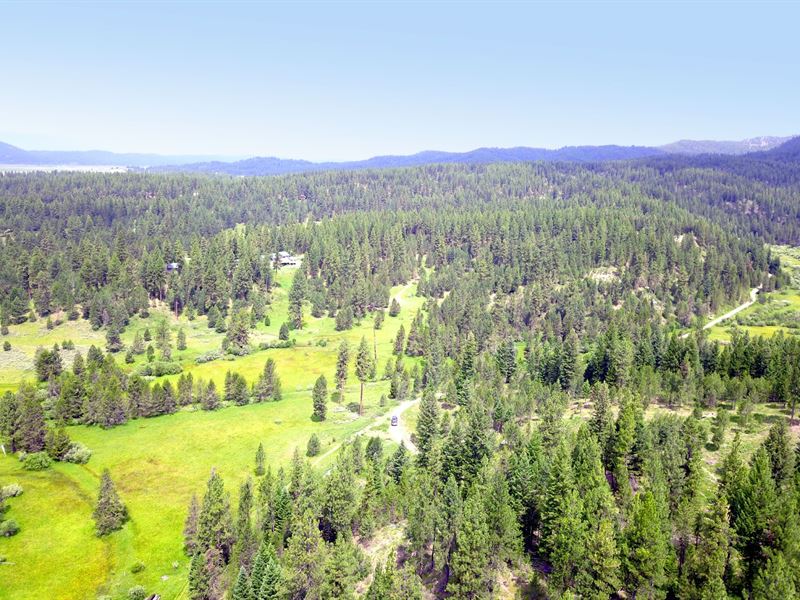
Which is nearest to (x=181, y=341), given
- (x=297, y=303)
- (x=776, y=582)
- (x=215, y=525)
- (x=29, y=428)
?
(x=297, y=303)

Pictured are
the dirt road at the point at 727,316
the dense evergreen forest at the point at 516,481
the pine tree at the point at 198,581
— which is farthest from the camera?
the dirt road at the point at 727,316

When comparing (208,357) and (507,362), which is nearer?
(507,362)

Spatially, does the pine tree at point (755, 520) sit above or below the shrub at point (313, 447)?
above

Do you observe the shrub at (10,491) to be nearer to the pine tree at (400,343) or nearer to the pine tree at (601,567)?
the pine tree at (601,567)

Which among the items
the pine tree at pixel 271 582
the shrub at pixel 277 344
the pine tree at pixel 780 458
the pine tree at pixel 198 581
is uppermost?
the pine tree at pixel 780 458

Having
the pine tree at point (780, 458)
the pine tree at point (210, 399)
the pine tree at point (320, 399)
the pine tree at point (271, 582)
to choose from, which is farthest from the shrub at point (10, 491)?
the pine tree at point (780, 458)

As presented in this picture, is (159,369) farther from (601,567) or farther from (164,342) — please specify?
(601,567)
